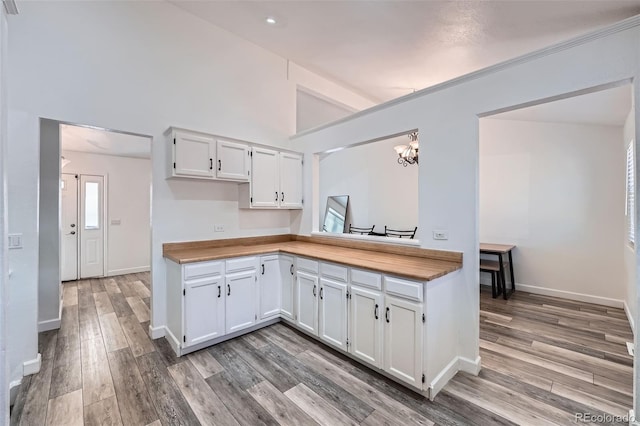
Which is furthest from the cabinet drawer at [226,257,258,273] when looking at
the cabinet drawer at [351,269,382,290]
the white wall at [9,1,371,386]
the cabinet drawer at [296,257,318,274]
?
the cabinet drawer at [351,269,382,290]

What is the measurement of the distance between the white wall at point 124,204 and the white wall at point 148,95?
9.80 ft

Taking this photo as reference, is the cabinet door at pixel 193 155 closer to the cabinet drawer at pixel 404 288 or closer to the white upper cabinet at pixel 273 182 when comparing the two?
the white upper cabinet at pixel 273 182

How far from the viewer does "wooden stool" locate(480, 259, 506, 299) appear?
13.2 ft

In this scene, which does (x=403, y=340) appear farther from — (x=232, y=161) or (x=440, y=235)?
(x=232, y=161)

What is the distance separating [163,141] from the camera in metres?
3.04

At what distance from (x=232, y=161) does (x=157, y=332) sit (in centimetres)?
Result: 210

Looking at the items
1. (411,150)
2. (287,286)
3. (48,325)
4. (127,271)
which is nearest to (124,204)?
(127,271)

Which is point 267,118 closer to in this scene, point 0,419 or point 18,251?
point 18,251

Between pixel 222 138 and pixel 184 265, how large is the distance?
153 cm

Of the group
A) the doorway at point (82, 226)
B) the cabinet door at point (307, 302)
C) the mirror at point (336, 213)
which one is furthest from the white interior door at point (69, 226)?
the mirror at point (336, 213)

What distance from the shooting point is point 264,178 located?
361 cm

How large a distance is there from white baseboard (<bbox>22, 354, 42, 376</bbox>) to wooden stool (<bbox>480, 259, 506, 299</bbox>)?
5169 mm

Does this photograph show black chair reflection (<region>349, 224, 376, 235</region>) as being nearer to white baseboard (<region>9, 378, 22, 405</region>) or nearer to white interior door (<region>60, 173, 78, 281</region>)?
white baseboard (<region>9, 378, 22, 405</region>)

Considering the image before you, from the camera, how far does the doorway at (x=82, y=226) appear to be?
522 cm
